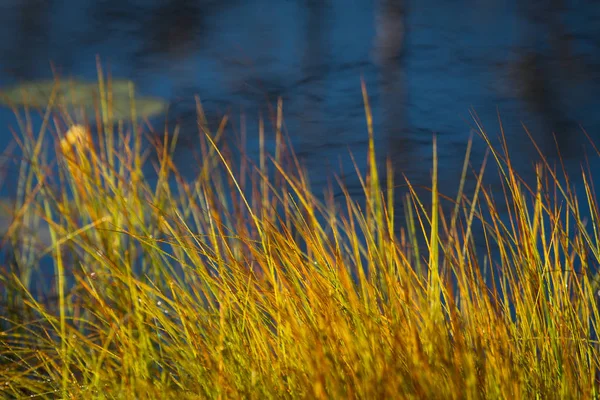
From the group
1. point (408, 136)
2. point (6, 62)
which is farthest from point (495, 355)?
point (6, 62)

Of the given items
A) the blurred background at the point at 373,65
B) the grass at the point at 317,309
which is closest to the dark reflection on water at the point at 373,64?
the blurred background at the point at 373,65

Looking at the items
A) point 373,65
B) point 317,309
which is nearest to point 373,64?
point 373,65

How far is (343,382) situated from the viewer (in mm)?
1280

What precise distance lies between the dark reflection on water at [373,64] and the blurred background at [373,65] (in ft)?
0.04

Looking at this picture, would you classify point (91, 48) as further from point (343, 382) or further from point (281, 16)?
point (343, 382)

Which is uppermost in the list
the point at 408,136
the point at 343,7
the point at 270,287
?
the point at 343,7

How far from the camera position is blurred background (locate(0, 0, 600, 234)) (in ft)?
16.8

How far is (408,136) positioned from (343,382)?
409 centimetres

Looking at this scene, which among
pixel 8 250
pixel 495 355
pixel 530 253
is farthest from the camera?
pixel 8 250

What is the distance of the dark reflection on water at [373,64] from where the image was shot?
5109 mm

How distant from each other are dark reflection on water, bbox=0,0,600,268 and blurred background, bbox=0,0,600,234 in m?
0.01

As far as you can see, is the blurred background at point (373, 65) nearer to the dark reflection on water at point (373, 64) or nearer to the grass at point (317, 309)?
the dark reflection on water at point (373, 64)

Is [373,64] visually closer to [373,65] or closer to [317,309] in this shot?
[373,65]

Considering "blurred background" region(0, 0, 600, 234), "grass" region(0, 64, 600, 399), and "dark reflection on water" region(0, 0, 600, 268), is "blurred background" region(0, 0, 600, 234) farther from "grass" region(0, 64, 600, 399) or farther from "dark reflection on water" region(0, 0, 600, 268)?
"grass" region(0, 64, 600, 399)
